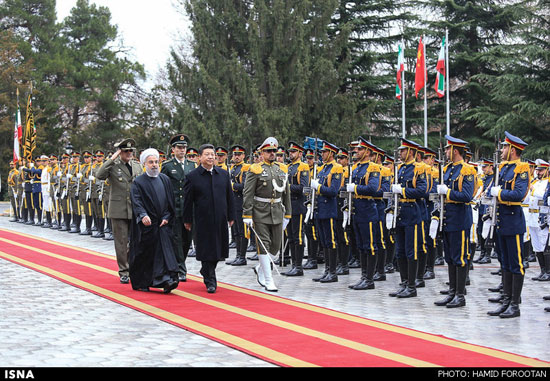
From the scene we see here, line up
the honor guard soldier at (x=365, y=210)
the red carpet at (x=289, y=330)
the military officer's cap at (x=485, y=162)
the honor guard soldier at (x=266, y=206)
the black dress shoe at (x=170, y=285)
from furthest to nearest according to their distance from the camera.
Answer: the military officer's cap at (x=485, y=162) → the honor guard soldier at (x=365, y=210) → the honor guard soldier at (x=266, y=206) → the black dress shoe at (x=170, y=285) → the red carpet at (x=289, y=330)

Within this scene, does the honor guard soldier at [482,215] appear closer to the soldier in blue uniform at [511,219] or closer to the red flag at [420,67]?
the soldier in blue uniform at [511,219]

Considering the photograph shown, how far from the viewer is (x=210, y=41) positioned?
3266cm

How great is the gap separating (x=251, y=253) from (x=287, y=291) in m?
5.81

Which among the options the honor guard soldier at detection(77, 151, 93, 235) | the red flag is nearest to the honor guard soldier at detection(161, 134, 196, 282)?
the honor guard soldier at detection(77, 151, 93, 235)

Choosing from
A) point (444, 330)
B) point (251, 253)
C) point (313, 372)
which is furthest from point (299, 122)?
point (313, 372)

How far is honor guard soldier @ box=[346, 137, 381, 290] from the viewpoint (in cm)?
1122

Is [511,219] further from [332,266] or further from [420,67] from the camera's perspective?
[420,67]

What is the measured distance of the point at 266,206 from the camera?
11078mm

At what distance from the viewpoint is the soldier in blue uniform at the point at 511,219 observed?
29.6 ft

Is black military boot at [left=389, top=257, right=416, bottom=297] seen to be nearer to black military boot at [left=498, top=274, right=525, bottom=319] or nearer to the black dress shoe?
black military boot at [left=498, top=274, right=525, bottom=319]

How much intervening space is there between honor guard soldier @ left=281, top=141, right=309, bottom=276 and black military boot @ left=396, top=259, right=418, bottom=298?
9.23 ft

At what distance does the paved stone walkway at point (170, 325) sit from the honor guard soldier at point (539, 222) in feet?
1.19

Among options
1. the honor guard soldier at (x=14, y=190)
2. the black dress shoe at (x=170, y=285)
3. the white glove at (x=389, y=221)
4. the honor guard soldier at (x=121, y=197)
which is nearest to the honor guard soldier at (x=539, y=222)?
the white glove at (x=389, y=221)

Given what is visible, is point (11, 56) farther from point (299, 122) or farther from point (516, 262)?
point (516, 262)
